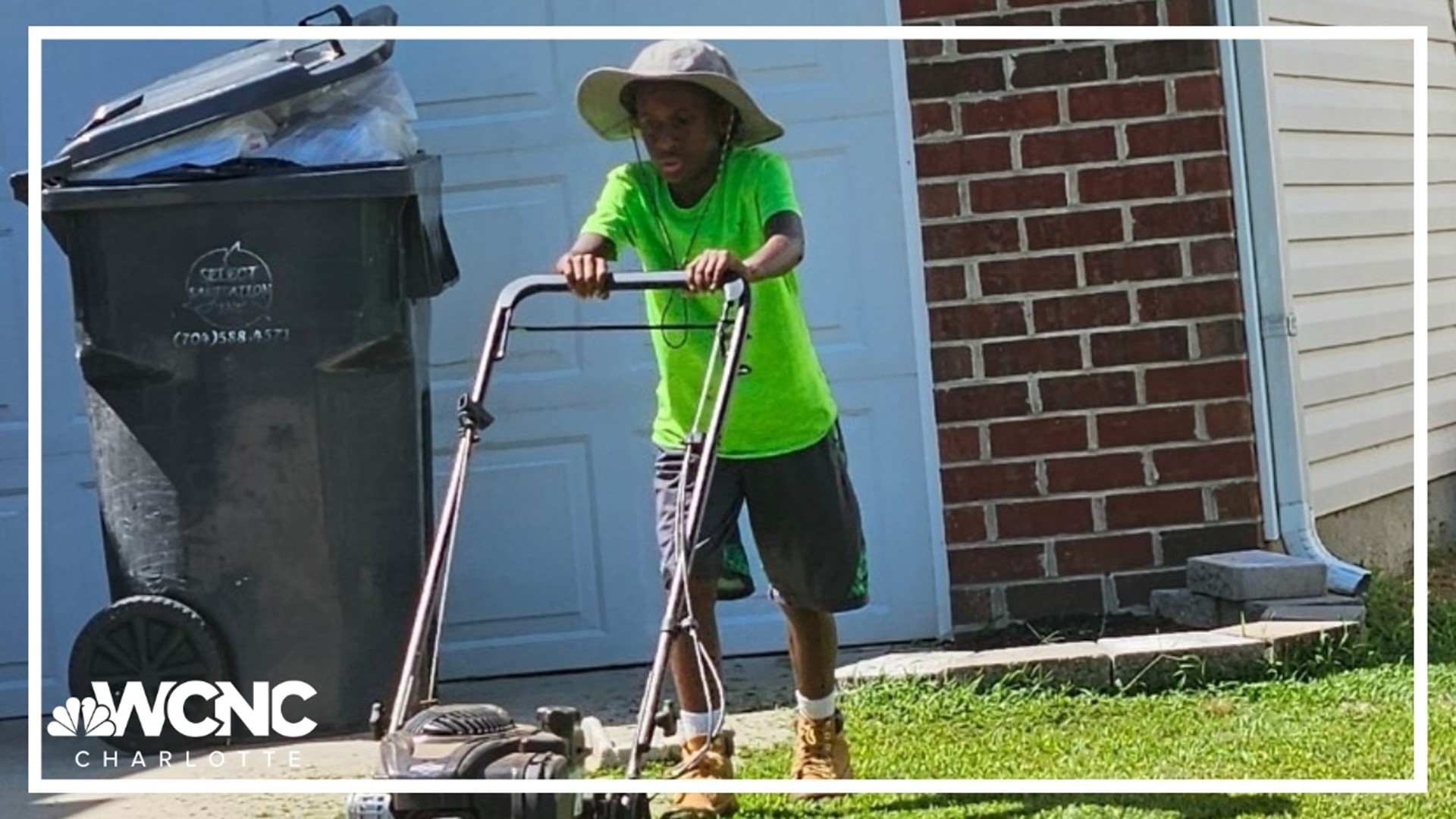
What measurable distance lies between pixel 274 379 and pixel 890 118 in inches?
54.2

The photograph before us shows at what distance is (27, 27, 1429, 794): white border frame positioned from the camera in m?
3.80

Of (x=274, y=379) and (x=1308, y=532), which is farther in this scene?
(x=1308, y=532)

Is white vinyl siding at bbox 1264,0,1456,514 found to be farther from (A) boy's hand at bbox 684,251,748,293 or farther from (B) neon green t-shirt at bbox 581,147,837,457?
(A) boy's hand at bbox 684,251,748,293

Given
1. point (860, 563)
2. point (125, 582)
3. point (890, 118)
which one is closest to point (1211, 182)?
point (890, 118)

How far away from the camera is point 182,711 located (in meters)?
4.36

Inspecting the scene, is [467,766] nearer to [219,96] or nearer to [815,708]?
[815,708]

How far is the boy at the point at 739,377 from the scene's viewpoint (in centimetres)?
387

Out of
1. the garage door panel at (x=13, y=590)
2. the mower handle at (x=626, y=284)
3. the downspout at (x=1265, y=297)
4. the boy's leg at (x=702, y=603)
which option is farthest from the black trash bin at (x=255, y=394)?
the downspout at (x=1265, y=297)

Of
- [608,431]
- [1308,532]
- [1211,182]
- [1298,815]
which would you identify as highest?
[1211,182]

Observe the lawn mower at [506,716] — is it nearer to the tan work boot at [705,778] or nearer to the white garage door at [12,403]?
the tan work boot at [705,778]

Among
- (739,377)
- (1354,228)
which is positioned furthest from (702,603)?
(1354,228)

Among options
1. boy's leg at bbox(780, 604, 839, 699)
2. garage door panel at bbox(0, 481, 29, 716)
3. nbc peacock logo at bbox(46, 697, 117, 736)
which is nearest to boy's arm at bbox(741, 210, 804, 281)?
boy's leg at bbox(780, 604, 839, 699)

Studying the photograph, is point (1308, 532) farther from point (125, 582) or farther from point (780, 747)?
point (125, 582)

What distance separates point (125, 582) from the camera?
4754mm
